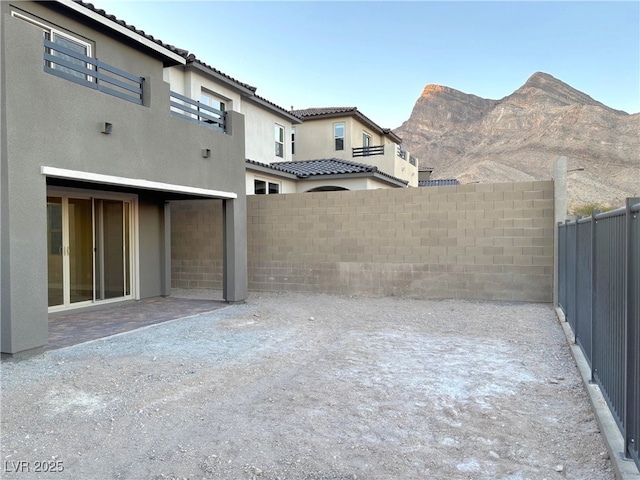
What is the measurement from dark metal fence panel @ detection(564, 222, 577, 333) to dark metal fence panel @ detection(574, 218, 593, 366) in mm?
371

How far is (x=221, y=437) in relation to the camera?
12.3 feet

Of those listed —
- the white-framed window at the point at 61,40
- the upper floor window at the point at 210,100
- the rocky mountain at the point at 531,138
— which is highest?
the rocky mountain at the point at 531,138

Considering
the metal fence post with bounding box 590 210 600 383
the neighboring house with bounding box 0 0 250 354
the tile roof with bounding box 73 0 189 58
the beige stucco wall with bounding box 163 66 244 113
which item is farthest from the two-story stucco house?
the metal fence post with bounding box 590 210 600 383

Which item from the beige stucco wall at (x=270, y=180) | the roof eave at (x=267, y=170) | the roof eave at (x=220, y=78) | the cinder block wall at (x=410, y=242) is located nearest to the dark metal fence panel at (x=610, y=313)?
the cinder block wall at (x=410, y=242)

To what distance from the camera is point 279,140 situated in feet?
65.8

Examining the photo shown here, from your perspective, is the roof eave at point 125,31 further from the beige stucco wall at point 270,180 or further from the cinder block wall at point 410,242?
the beige stucco wall at point 270,180

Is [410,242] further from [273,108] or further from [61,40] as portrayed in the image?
[273,108]

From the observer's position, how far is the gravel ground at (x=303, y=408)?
3.33m

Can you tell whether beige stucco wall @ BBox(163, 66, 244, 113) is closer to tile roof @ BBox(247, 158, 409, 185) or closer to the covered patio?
tile roof @ BBox(247, 158, 409, 185)

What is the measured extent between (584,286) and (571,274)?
5.12 feet

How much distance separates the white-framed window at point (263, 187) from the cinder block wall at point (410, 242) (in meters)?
3.67

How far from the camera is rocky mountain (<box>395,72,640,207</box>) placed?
192 feet

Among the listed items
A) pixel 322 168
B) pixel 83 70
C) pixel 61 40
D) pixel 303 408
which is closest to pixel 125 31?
pixel 61 40

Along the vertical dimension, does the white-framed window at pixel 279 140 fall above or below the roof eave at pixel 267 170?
above
